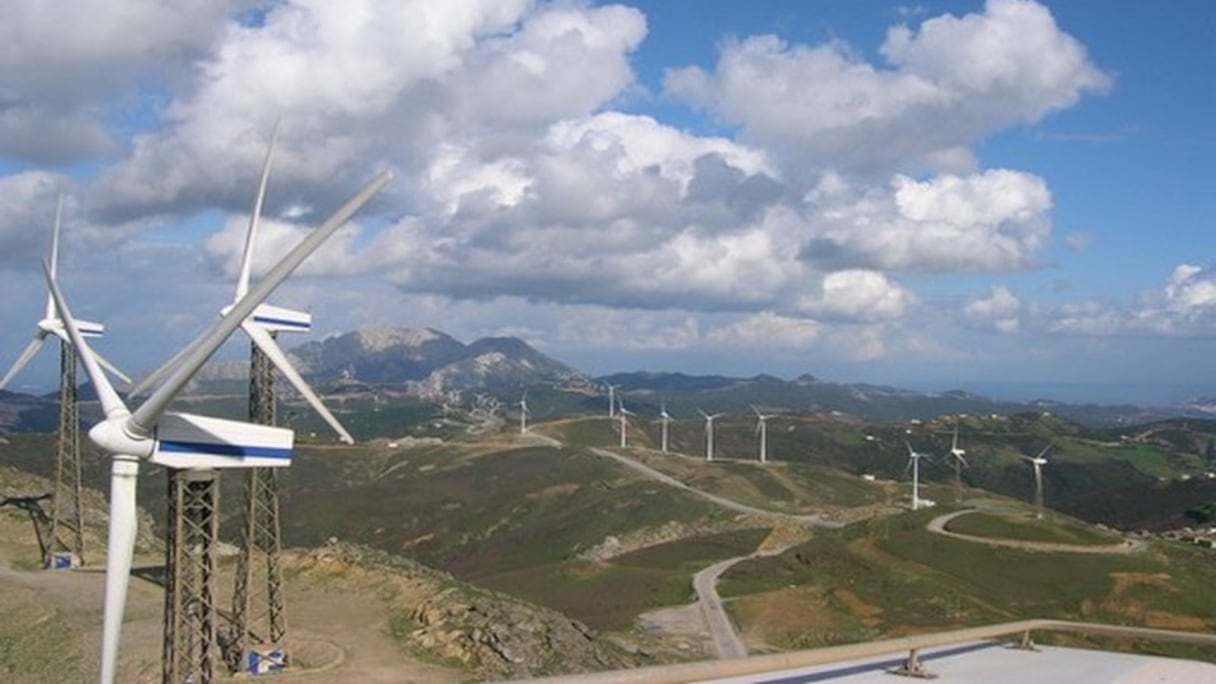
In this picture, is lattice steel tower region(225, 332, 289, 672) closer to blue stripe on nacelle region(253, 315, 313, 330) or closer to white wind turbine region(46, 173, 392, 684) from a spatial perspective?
blue stripe on nacelle region(253, 315, 313, 330)

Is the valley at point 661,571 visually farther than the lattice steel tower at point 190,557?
Yes

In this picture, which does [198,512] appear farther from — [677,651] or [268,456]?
[677,651]

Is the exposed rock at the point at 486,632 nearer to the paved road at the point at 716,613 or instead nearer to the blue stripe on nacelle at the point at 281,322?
the paved road at the point at 716,613

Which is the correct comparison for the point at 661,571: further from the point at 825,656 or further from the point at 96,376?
the point at 825,656

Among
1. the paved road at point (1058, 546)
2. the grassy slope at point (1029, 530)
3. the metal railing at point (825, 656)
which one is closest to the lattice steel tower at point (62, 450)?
the metal railing at point (825, 656)

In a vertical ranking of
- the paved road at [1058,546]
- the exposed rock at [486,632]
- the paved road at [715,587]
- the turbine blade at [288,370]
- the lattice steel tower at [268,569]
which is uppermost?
the turbine blade at [288,370]

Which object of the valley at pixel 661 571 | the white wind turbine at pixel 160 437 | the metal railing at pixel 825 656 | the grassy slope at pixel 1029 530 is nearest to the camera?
the metal railing at pixel 825 656

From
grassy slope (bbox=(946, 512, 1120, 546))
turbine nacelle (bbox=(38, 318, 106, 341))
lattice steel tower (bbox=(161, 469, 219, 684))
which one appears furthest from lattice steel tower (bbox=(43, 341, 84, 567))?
grassy slope (bbox=(946, 512, 1120, 546))

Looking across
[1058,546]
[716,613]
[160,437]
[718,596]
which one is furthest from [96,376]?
[1058,546]

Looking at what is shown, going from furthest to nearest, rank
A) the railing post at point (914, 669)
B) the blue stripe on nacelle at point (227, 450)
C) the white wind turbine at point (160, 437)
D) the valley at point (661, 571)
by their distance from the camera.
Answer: the valley at point (661, 571), the blue stripe on nacelle at point (227, 450), the white wind turbine at point (160, 437), the railing post at point (914, 669)
